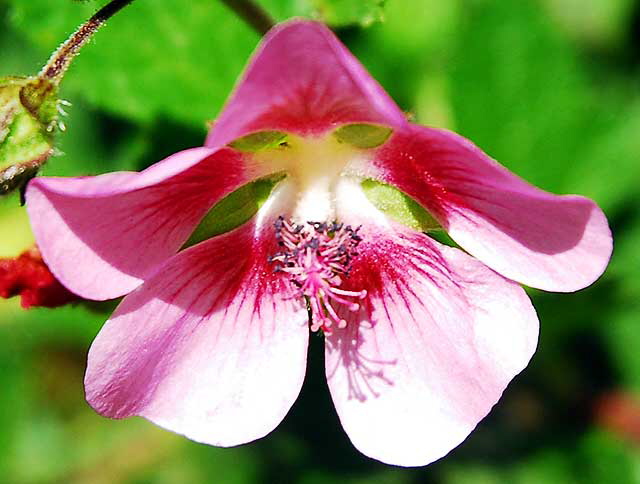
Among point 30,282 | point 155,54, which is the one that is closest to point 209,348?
point 30,282

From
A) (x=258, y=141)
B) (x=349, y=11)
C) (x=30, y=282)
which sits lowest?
(x=30, y=282)

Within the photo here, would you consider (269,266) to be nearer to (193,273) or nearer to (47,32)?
(193,273)

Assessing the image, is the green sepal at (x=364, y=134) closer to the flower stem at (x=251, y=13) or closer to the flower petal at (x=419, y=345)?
the flower petal at (x=419, y=345)


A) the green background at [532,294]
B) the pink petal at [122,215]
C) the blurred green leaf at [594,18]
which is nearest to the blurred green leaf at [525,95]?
the green background at [532,294]

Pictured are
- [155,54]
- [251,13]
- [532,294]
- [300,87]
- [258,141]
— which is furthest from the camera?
[532,294]

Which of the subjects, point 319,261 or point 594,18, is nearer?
point 319,261

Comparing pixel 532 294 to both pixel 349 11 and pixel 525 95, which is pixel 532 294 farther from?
pixel 349 11

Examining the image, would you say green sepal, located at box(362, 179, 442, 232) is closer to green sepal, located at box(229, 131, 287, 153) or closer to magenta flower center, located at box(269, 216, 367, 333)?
magenta flower center, located at box(269, 216, 367, 333)
